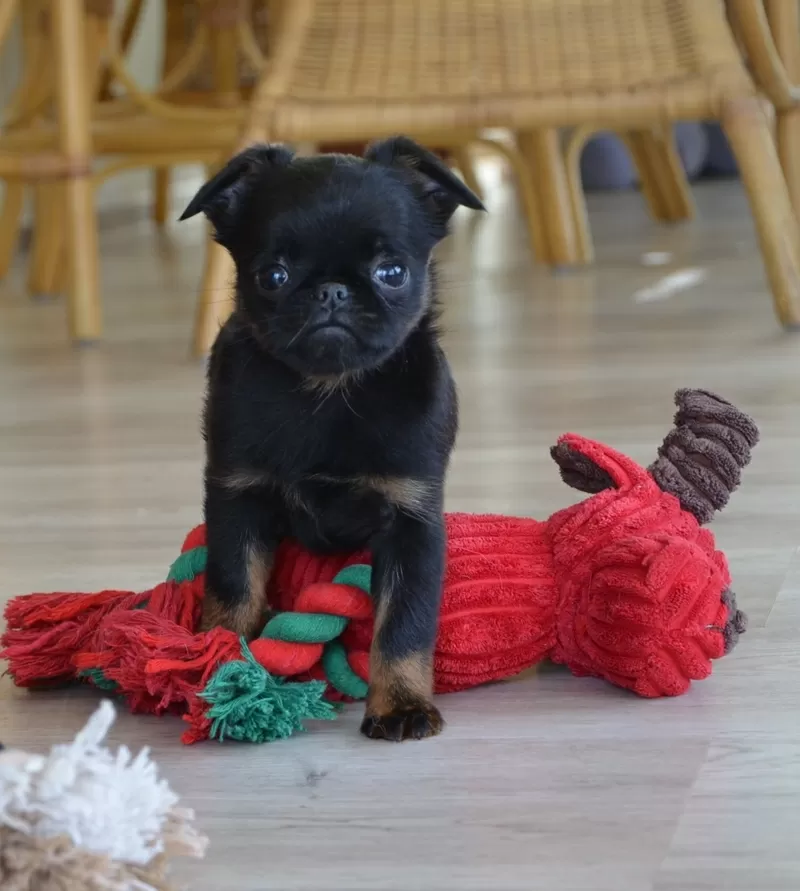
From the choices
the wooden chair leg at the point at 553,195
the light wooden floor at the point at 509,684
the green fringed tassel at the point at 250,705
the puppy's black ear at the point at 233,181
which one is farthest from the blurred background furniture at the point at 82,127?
the green fringed tassel at the point at 250,705

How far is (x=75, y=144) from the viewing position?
305 centimetres

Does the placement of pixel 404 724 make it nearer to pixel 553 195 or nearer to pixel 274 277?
pixel 274 277

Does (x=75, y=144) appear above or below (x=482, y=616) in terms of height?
above

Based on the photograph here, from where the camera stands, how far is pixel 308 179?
4.21 ft

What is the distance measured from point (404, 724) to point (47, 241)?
304 cm

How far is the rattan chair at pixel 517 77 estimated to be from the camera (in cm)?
273

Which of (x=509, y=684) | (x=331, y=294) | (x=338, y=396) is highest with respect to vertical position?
(x=331, y=294)

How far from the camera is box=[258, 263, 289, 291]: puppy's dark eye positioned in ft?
4.19

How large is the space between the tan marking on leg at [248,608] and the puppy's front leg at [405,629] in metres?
0.12

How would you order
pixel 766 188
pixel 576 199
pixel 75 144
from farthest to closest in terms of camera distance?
pixel 576 199 → pixel 75 144 → pixel 766 188

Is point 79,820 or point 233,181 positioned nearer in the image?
point 79,820

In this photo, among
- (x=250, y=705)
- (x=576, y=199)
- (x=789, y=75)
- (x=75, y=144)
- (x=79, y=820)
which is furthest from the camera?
(x=576, y=199)

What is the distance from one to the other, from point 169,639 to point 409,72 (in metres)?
1.83

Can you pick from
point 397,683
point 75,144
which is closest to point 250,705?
point 397,683
